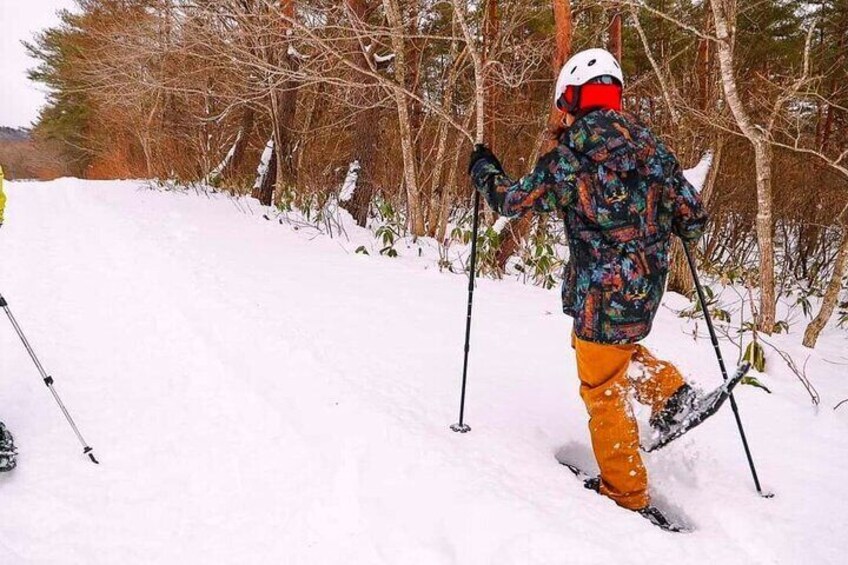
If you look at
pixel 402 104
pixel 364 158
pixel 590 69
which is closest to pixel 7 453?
pixel 590 69

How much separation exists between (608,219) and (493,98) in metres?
8.40

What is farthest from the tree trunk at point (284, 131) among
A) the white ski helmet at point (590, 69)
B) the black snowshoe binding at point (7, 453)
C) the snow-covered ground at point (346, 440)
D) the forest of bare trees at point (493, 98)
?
the white ski helmet at point (590, 69)

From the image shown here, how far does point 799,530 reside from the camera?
2453 millimetres

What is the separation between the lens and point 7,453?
2662 mm

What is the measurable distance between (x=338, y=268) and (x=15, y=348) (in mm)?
3255

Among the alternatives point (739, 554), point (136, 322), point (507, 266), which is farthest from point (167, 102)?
point (739, 554)

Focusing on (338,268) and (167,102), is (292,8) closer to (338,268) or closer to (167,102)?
(338,268)

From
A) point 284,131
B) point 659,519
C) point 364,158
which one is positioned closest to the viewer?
point 659,519

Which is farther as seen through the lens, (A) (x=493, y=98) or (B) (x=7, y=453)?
(A) (x=493, y=98)

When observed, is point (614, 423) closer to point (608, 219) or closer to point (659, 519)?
point (659, 519)

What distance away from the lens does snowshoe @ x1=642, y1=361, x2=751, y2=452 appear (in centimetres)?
257

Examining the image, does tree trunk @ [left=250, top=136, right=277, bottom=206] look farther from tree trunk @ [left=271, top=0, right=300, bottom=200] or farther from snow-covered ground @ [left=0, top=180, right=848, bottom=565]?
snow-covered ground @ [left=0, top=180, right=848, bottom=565]

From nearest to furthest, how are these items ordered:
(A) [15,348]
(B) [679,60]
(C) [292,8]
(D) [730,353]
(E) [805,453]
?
(E) [805,453] < (A) [15,348] < (D) [730,353] < (C) [292,8] < (B) [679,60]

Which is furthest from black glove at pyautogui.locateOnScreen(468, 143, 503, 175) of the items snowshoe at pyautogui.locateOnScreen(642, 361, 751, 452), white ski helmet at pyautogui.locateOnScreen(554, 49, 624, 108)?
snowshoe at pyautogui.locateOnScreen(642, 361, 751, 452)
